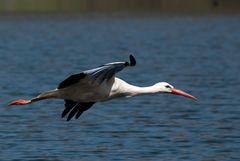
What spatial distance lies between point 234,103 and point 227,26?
164ft

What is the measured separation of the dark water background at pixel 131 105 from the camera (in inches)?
802

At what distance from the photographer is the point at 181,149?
20375 mm

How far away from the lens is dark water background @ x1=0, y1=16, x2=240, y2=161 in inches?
802

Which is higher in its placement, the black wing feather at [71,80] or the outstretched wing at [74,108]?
the black wing feather at [71,80]

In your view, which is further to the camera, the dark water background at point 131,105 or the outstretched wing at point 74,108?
the outstretched wing at point 74,108

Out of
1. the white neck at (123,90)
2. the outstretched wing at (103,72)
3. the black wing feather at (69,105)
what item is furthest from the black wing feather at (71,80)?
the black wing feather at (69,105)

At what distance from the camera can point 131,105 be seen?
27562 mm

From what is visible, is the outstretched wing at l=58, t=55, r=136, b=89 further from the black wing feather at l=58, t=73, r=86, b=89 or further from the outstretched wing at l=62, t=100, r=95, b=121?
the outstretched wing at l=62, t=100, r=95, b=121

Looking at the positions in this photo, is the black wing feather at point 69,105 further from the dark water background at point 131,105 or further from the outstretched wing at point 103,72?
the outstretched wing at point 103,72

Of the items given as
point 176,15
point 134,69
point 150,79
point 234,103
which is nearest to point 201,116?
point 234,103

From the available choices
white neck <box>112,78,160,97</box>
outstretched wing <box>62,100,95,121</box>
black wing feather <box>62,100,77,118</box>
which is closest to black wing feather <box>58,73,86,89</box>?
white neck <box>112,78,160,97</box>

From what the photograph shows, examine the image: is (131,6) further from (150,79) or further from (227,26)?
(150,79)

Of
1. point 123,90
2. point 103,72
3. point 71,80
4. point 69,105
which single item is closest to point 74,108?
point 69,105

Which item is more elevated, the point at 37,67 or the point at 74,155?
the point at 74,155
